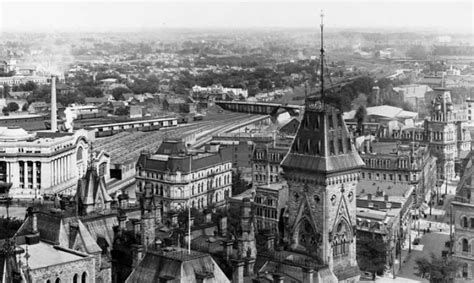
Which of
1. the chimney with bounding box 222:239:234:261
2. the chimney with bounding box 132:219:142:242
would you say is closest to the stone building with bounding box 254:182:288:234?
the chimney with bounding box 132:219:142:242

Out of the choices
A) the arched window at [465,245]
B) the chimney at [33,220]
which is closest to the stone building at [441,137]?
the arched window at [465,245]

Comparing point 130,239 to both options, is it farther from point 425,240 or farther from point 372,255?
point 425,240

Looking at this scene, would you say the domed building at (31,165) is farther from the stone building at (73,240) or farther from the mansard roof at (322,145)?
the mansard roof at (322,145)

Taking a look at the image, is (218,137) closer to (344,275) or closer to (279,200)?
(279,200)

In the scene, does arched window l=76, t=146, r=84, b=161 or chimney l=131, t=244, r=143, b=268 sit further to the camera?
arched window l=76, t=146, r=84, b=161

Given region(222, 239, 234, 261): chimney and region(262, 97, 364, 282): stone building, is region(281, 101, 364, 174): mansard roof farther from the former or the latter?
region(222, 239, 234, 261): chimney

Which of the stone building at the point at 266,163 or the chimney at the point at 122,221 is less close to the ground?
→ the chimney at the point at 122,221
